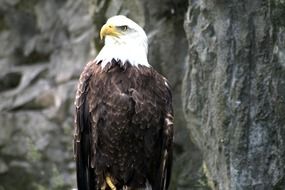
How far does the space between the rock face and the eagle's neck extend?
0.41m

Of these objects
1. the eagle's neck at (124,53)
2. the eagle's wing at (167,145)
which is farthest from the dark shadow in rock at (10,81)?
the eagle's wing at (167,145)

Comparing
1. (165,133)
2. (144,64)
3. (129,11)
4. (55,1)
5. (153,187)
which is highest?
(55,1)

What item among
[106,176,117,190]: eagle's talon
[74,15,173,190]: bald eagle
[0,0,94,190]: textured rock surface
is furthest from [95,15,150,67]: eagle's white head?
[0,0,94,190]: textured rock surface

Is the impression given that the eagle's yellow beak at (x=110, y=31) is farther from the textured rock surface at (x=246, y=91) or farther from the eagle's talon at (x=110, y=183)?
the eagle's talon at (x=110, y=183)

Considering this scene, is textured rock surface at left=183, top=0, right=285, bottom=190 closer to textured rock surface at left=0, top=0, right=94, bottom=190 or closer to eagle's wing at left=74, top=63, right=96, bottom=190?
eagle's wing at left=74, top=63, right=96, bottom=190

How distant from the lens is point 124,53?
5211 millimetres

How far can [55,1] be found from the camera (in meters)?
9.07

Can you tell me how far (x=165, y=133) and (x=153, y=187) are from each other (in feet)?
1.36

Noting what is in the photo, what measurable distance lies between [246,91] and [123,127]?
0.86 m

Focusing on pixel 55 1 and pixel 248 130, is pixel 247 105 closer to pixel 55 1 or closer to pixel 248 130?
pixel 248 130

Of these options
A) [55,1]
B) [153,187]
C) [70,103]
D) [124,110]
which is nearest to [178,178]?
[153,187]

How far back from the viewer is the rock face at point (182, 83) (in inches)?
189

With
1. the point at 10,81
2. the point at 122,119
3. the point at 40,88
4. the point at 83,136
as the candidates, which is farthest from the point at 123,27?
the point at 10,81

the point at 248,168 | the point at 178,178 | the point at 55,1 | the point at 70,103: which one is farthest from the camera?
the point at 55,1
